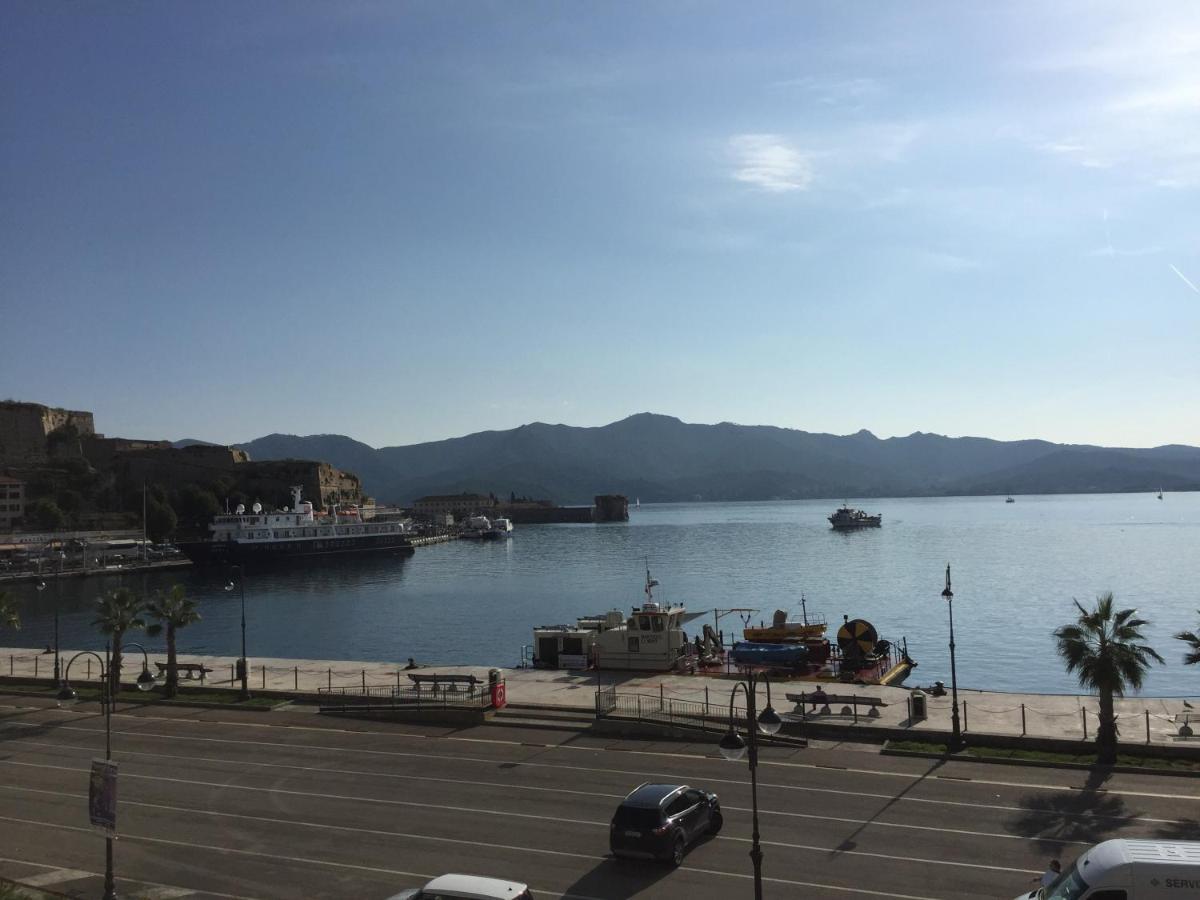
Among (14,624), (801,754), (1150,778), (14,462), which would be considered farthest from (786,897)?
(14,462)

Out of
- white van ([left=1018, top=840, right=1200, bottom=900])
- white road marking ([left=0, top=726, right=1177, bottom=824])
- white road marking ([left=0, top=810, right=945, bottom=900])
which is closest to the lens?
white van ([left=1018, top=840, right=1200, bottom=900])

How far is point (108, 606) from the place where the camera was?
3500 centimetres

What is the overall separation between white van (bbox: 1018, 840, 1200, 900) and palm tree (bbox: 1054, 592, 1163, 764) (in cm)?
1142

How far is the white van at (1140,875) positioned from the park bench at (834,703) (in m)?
15.5

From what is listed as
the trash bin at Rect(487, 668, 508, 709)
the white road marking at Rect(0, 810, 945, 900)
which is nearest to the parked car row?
the white road marking at Rect(0, 810, 945, 900)

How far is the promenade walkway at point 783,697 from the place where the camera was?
2530 cm

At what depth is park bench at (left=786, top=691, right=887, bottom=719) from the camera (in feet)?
90.2

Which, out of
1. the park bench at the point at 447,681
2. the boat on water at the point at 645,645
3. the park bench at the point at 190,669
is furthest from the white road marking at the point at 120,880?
the boat on water at the point at 645,645

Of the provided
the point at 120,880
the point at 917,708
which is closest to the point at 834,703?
the point at 917,708

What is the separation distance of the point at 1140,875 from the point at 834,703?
1812 centimetres

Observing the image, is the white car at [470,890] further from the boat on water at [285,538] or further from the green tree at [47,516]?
the green tree at [47,516]

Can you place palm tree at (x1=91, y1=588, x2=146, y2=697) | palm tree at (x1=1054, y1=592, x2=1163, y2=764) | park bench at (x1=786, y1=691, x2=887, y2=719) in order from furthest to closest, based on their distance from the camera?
palm tree at (x1=91, y1=588, x2=146, y2=697)
park bench at (x1=786, y1=691, x2=887, y2=719)
palm tree at (x1=1054, y1=592, x2=1163, y2=764)

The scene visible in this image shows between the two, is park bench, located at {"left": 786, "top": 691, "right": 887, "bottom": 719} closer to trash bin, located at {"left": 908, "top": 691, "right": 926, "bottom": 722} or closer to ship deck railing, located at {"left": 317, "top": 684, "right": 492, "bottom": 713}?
trash bin, located at {"left": 908, "top": 691, "right": 926, "bottom": 722}

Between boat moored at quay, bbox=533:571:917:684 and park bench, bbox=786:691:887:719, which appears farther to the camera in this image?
boat moored at quay, bbox=533:571:917:684
